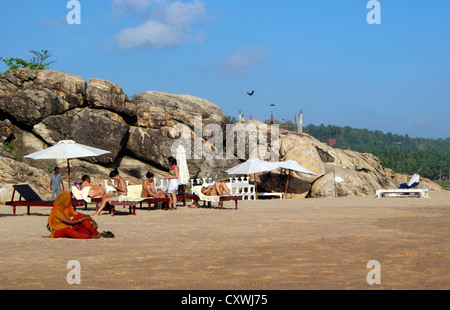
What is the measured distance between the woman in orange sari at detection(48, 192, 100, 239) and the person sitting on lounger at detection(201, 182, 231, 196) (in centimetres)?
773

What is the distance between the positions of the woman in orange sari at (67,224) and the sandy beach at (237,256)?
30 centimetres

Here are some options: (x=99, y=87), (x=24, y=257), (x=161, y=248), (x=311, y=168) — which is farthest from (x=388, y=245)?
(x=99, y=87)

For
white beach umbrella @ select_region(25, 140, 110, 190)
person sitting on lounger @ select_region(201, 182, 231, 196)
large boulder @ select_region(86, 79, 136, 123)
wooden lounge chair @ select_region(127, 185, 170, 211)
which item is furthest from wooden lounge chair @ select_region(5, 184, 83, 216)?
large boulder @ select_region(86, 79, 136, 123)

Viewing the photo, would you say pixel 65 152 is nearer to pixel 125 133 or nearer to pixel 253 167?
pixel 253 167

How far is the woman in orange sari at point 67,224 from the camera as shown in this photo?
9.28 metres

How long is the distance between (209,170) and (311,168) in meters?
5.17

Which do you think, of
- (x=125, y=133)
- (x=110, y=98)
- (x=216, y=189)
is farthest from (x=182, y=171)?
(x=110, y=98)

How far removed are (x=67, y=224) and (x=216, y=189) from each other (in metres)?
7.99

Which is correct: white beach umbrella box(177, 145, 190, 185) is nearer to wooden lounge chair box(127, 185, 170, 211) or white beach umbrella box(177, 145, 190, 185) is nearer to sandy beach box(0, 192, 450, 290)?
wooden lounge chair box(127, 185, 170, 211)

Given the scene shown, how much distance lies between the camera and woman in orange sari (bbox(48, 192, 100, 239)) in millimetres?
9281

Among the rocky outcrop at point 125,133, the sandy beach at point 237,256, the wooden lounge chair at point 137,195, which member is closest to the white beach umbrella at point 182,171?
the wooden lounge chair at point 137,195
